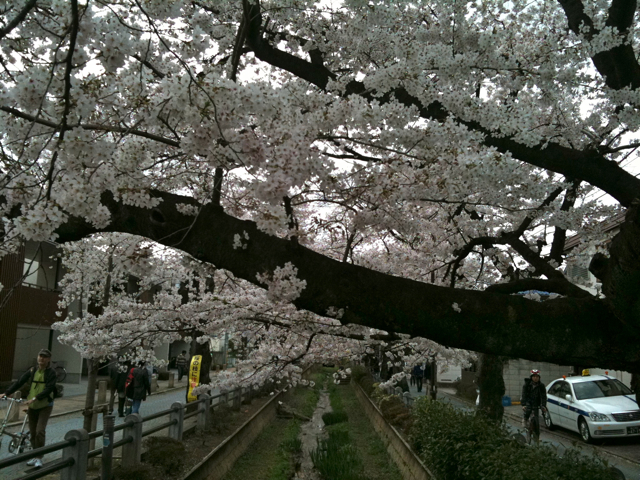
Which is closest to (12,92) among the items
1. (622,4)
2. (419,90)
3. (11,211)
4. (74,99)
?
(74,99)

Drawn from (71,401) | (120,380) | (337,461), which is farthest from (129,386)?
(71,401)

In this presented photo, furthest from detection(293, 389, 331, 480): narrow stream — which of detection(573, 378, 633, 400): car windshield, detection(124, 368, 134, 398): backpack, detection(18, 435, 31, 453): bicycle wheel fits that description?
detection(573, 378, 633, 400): car windshield

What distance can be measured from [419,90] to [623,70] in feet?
7.14

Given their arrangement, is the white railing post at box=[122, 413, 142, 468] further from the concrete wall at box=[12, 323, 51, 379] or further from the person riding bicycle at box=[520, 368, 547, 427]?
the concrete wall at box=[12, 323, 51, 379]

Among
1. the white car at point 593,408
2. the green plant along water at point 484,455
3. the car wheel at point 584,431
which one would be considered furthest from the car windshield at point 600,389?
the green plant along water at point 484,455

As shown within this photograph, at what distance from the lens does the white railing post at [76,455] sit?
5.45 m

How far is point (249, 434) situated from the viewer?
45.0ft

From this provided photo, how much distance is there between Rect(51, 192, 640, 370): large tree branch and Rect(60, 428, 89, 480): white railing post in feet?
8.24

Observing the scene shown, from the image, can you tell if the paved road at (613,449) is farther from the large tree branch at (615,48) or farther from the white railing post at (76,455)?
the white railing post at (76,455)

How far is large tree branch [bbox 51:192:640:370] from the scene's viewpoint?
13.4 ft

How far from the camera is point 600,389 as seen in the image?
46.4 ft

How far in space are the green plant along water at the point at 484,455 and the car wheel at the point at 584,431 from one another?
19.4 feet

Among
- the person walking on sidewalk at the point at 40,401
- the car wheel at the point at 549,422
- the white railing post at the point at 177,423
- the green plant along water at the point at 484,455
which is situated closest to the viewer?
the green plant along water at the point at 484,455

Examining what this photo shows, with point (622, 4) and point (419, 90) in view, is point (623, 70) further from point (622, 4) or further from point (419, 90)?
point (419, 90)
